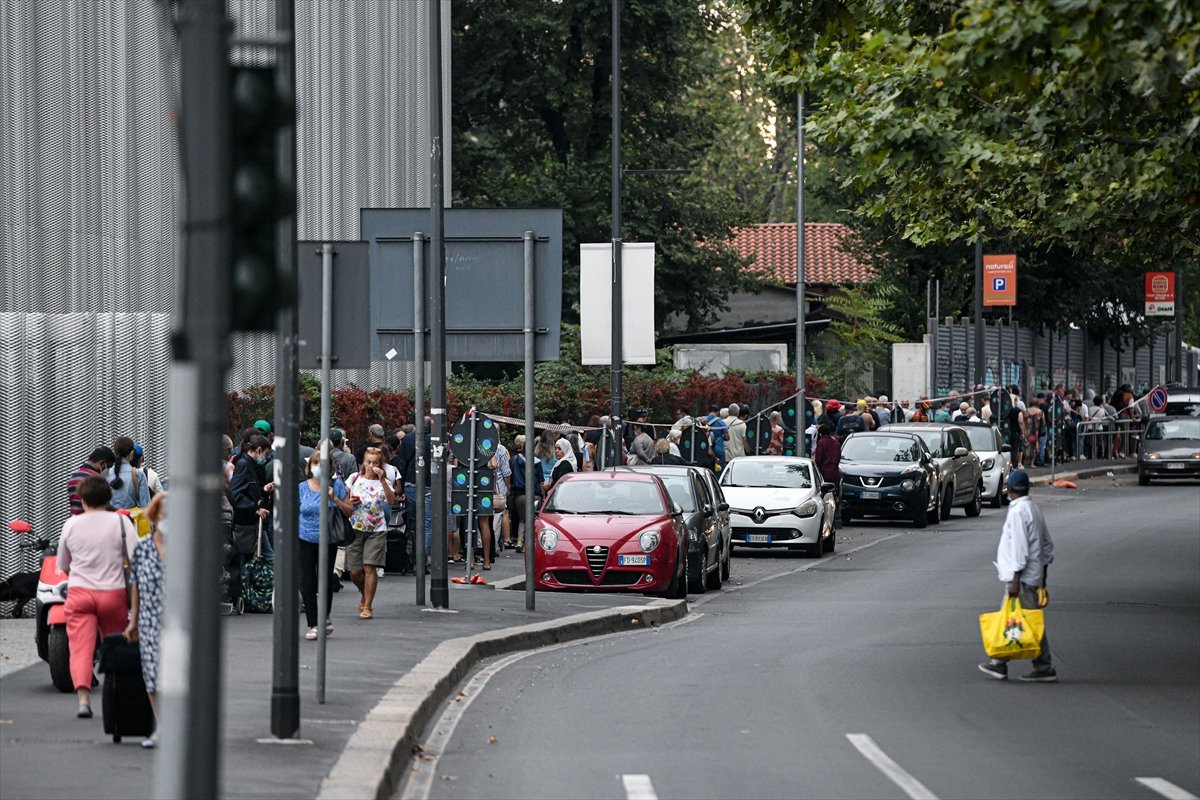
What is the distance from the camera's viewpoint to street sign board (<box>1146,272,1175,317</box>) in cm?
5566

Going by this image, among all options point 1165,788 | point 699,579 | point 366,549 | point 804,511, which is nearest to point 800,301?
point 804,511

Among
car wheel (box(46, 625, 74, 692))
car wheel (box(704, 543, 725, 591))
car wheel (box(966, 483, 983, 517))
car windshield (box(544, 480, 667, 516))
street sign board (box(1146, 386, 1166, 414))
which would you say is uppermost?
street sign board (box(1146, 386, 1166, 414))

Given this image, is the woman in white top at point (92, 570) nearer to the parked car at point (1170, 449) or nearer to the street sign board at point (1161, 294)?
the parked car at point (1170, 449)

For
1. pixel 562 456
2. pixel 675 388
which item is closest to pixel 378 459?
pixel 562 456

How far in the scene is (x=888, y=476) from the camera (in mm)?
36031

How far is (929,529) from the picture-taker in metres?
35.9

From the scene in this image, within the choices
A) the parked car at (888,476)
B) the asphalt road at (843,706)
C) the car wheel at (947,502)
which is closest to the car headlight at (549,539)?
the asphalt road at (843,706)

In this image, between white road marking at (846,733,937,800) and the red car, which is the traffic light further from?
the red car

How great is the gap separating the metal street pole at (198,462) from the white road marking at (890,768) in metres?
5.67

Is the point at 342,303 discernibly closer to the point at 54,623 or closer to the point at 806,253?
the point at 54,623

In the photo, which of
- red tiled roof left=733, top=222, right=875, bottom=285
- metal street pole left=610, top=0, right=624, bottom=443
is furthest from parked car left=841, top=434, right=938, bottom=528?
red tiled roof left=733, top=222, right=875, bottom=285

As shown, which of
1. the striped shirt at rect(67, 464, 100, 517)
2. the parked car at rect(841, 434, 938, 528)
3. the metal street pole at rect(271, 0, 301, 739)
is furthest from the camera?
the parked car at rect(841, 434, 938, 528)

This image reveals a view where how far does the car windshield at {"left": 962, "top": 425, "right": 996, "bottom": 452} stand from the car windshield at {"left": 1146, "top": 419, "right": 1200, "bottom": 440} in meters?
8.12

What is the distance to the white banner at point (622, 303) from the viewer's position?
25562mm
